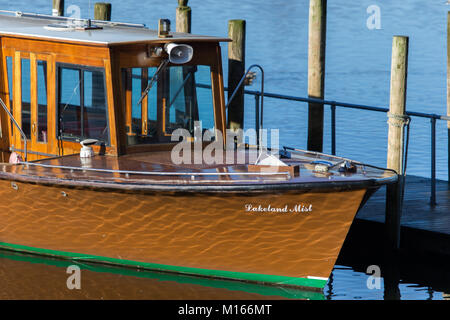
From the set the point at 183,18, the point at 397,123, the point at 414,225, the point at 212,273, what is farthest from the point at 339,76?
the point at 212,273

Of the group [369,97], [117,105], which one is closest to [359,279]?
[117,105]

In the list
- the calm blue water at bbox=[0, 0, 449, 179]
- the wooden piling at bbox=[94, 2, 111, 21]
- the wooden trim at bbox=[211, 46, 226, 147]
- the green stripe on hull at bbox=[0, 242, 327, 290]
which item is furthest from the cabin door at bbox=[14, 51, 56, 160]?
the calm blue water at bbox=[0, 0, 449, 179]

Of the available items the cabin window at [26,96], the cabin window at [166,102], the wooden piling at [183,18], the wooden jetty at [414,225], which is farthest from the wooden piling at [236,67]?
the cabin window at [26,96]

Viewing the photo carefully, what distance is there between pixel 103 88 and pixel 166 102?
819 millimetres

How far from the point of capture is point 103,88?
10938 mm

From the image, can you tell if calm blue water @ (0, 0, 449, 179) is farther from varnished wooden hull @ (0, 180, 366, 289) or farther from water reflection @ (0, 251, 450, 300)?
varnished wooden hull @ (0, 180, 366, 289)

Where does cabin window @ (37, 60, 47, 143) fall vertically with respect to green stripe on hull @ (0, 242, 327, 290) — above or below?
above

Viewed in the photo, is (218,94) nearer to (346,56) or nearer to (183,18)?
(183,18)

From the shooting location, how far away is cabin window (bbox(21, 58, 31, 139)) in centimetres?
1153

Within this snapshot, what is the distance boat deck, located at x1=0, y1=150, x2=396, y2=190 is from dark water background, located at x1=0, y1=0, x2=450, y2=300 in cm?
138

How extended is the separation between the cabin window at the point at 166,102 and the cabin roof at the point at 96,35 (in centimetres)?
37

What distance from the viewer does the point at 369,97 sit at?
2723cm
